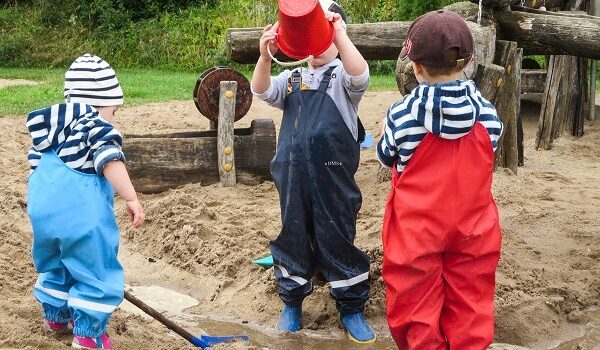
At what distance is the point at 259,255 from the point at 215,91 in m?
2.05

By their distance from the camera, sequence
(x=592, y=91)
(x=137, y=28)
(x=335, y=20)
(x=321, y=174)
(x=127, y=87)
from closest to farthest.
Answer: (x=335, y=20) < (x=321, y=174) < (x=592, y=91) < (x=127, y=87) < (x=137, y=28)

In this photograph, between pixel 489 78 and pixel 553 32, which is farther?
pixel 553 32

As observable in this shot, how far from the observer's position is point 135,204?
13.3 feet

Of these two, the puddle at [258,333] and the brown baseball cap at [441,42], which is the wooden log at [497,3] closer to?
the puddle at [258,333]

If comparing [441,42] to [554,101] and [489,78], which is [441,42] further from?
[554,101]

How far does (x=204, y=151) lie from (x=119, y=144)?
3.53 metres

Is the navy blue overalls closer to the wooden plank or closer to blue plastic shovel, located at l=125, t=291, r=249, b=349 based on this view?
blue plastic shovel, located at l=125, t=291, r=249, b=349

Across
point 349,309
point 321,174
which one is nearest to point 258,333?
point 349,309

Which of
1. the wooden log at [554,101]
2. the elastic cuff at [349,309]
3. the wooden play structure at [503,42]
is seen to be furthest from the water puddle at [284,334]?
the wooden log at [554,101]

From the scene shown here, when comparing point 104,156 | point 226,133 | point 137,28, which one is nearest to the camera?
point 104,156

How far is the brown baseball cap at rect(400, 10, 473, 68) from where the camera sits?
12.2 ft

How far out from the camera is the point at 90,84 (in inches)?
163

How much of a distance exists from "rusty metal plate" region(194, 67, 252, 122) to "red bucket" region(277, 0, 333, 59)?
320 centimetres

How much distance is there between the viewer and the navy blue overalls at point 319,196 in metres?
4.60
